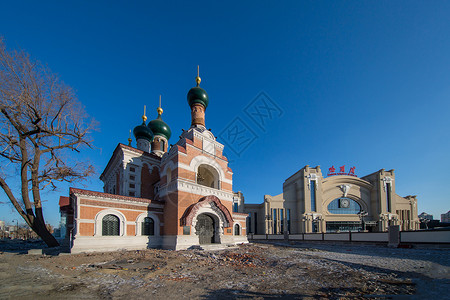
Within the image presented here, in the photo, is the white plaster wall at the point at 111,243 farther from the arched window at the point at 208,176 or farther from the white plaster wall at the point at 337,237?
the white plaster wall at the point at 337,237

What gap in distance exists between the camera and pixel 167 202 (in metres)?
16.0

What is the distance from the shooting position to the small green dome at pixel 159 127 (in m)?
25.9

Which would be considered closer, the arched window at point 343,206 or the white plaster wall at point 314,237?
the white plaster wall at point 314,237

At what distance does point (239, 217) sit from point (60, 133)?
16893 mm

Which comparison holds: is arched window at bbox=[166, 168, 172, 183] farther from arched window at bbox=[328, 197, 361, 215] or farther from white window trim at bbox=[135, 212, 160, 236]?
arched window at bbox=[328, 197, 361, 215]

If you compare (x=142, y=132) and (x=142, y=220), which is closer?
(x=142, y=220)

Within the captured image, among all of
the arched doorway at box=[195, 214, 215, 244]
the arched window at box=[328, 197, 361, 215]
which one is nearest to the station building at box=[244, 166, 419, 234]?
the arched window at box=[328, 197, 361, 215]

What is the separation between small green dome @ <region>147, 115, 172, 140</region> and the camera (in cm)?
2589

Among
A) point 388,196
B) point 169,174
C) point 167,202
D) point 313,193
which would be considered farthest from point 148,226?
point 388,196

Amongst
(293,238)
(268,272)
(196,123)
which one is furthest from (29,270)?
(293,238)

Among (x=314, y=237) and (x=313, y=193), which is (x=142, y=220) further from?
(x=313, y=193)

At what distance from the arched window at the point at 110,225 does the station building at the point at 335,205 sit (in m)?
29.9

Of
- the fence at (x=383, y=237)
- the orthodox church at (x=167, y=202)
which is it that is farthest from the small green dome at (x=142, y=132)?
the fence at (x=383, y=237)

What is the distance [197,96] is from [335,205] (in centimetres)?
3491
